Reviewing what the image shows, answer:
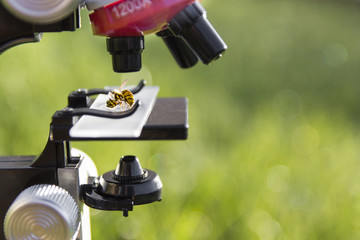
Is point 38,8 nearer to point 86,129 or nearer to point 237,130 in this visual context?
point 86,129

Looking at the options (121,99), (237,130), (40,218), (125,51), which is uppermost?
(125,51)

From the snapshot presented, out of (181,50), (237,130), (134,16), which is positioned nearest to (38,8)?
(134,16)

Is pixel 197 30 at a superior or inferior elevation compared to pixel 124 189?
superior

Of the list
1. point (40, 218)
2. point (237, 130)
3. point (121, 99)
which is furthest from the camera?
point (237, 130)

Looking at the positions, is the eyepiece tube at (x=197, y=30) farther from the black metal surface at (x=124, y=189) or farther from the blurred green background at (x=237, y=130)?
the blurred green background at (x=237, y=130)

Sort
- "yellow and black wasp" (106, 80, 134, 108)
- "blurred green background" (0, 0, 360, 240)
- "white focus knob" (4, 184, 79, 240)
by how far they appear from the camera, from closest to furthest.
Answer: "white focus knob" (4, 184, 79, 240) → "yellow and black wasp" (106, 80, 134, 108) → "blurred green background" (0, 0, 360, 240)

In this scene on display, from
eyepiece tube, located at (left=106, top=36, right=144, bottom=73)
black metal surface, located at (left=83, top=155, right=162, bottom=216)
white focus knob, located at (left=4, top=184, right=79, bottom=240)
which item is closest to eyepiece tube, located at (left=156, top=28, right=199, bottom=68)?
eyepiece tube, located at (left=106, top=36, right=144, bottom=73)

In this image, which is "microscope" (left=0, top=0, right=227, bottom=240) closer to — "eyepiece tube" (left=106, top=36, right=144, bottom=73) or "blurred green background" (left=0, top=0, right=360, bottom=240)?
"eyepiece tube" (left=106, top=36, right=144, bottom=73)
